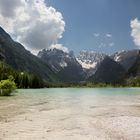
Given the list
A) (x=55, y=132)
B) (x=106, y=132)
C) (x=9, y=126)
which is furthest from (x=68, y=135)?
(x=9, y=126)

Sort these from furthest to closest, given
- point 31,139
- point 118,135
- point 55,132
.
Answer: point 55,132
point 118,135
point 31,139

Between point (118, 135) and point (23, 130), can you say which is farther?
point (23, 130)

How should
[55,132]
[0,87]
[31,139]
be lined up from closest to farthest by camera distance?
[31,139]
[55,132]
[0,87]

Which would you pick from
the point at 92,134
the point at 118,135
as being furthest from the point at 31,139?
the point at 118,135

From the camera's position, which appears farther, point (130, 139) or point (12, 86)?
point (12, 86)

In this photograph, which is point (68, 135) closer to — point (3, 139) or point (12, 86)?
point (3, 139)

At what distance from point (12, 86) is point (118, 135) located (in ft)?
267

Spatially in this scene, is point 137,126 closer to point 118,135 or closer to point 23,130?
point 118,135

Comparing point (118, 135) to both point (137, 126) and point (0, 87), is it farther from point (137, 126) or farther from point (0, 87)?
point (0, 87)

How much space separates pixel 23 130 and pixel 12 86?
7646cm

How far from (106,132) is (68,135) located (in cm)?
387

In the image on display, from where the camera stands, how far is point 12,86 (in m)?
103

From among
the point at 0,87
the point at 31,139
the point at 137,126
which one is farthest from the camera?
the point at 0,87

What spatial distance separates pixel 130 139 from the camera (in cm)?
2383
